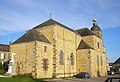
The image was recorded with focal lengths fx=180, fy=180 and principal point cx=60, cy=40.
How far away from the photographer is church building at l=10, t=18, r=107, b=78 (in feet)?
95.7

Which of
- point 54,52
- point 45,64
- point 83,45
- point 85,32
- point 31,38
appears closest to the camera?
point 45,64

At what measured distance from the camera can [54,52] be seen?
106ft

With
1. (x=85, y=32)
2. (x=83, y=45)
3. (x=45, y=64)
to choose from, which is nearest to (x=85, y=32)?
(x=85, y=32)

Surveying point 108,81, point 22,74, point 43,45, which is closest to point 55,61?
point 43,45

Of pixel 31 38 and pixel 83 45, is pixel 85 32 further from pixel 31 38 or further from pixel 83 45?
pixel 31 38

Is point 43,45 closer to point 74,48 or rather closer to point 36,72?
point 36,72

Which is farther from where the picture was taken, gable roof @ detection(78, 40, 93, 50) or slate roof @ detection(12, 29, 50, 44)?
gable roof @ detection(78, 40, 93, 50)

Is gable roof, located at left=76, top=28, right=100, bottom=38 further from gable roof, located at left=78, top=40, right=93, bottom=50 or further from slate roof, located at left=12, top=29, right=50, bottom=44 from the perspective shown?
slate roof, located at left=12, top=29, right=50, bottom=44

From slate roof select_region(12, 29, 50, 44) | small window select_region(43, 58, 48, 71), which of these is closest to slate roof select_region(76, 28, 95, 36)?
slate roof select_region(12, 29, 50, 44)

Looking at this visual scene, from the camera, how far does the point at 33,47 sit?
29.0 meters

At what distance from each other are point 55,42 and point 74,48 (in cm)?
809

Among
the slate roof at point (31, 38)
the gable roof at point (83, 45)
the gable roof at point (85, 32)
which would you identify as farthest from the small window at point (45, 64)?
the gable roof at point (85, 32)

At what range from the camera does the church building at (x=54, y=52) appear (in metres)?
29.2

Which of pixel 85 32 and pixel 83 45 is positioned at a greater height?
pixel 85 32
